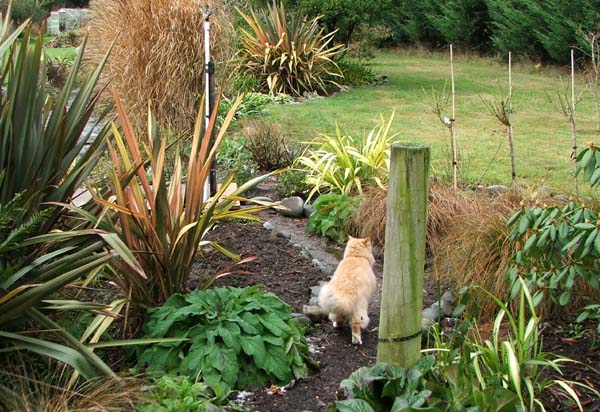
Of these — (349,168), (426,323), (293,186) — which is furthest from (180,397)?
(293,186)

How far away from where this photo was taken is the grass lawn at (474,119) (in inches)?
379

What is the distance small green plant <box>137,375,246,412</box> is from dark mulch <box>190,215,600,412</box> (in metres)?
0.19

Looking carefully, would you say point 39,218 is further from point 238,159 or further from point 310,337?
point 238,159

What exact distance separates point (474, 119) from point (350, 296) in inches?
371

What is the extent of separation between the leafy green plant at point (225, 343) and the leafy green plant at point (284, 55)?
1200 centimetres

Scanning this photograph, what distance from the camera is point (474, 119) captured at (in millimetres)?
13516

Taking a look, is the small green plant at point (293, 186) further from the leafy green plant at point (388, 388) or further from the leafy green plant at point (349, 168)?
the leafy green plant at point (388, 388)

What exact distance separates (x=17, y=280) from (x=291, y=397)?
147 centimetres

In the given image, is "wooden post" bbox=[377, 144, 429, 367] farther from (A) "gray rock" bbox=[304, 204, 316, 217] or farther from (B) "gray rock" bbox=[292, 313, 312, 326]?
(A) "gray rock" bbox=[304, 204, 316, 217]

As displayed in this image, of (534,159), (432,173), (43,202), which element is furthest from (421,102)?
(43,202)

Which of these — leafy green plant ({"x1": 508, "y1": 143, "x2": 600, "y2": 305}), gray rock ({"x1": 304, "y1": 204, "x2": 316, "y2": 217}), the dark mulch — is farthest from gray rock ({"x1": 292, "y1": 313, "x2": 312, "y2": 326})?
gray rock ({"x1": 304, "y1": 204, "x2": 316, "y2": 217})

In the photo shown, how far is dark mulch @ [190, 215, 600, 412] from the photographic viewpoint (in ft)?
13.2

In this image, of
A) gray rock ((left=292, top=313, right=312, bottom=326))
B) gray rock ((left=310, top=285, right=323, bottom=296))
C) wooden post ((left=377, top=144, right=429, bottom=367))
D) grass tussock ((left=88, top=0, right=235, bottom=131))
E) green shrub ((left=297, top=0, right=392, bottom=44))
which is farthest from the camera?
green shrub ((left=297, top=0, right=392, bottom=44))

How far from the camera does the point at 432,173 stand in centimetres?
807
